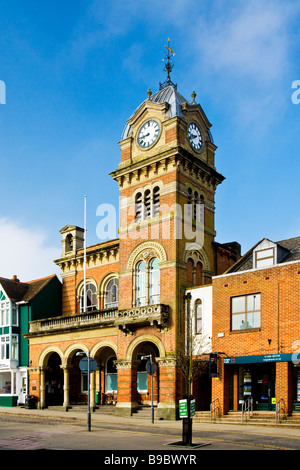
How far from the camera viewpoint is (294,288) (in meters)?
25.6

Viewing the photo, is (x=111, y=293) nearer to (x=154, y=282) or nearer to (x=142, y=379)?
(x=142, y=379)

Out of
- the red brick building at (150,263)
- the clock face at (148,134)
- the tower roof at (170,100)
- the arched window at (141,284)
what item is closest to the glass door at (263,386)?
the red brick building at (150,263)

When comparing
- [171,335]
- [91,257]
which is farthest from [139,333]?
[91,257]

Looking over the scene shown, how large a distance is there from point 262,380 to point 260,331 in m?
2.68

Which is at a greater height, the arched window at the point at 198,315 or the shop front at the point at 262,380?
the arched window at the point at 198,315

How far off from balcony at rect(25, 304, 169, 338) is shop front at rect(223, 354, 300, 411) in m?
4.43

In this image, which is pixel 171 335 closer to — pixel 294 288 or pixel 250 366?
pixel 250 366

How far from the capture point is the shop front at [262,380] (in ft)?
82.2

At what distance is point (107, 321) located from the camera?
33.1m

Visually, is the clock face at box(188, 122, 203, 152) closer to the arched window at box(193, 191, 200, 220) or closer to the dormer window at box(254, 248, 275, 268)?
the arched window at box(193, 191, 200, 220)

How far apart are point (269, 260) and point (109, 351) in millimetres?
13743

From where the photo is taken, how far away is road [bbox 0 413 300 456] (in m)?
15.6

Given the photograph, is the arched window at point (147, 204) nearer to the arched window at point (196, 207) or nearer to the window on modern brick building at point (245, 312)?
the arched window at point (196, 207)

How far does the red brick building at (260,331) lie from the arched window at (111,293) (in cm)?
987
